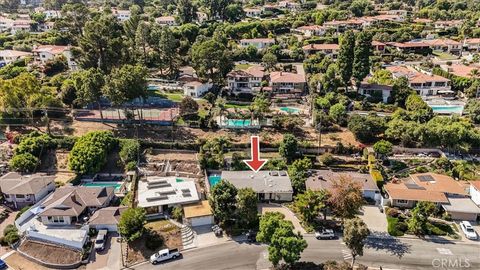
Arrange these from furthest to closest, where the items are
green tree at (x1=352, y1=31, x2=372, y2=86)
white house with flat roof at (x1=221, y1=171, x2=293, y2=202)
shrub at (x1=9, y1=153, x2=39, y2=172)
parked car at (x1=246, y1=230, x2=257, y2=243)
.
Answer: green tree at (x1=352, y1=31, x2=372, y2=86), shrub at (x1=9, y1=153, x2=39, y2=172), white house with flat roof at (x1=221, y1=171, x2=293, y2=202), parked car at (x1=246, y1=230, x2=257, y2=243)

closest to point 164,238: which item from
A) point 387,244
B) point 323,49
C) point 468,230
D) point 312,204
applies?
point 312,204

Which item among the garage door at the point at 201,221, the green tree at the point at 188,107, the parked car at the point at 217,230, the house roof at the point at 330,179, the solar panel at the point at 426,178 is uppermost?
the green tree at the point at 188,107

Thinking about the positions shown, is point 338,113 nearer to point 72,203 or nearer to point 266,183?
point 266,183

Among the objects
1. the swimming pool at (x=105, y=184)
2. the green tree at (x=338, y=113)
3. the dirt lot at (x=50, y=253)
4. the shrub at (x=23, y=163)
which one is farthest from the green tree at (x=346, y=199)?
the shrub at (x=23, y=163)

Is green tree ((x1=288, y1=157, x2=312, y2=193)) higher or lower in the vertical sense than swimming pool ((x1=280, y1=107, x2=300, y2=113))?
lower

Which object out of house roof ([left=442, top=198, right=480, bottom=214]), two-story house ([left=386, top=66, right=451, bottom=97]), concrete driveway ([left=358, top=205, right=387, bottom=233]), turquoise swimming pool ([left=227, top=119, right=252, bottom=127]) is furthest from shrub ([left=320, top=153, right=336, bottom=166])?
two-story house ([left=386, top=66, right=451, bottom=97])

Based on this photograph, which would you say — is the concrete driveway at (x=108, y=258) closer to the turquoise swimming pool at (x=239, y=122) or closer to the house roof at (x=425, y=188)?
Answer: the turquoise swimming pool at (x=239, y=122)

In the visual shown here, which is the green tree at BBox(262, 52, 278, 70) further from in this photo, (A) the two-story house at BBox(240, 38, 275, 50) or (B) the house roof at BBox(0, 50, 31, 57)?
(B) the house roof at BBox(0, 50, 31, 57)
